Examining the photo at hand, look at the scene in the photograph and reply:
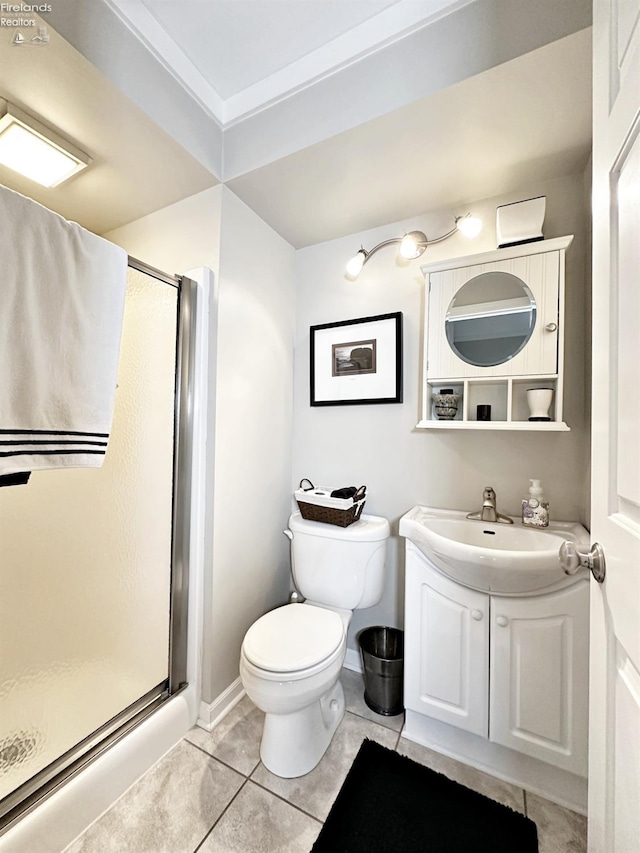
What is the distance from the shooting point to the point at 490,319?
1.42m

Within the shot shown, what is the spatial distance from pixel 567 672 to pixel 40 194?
267 centimetres

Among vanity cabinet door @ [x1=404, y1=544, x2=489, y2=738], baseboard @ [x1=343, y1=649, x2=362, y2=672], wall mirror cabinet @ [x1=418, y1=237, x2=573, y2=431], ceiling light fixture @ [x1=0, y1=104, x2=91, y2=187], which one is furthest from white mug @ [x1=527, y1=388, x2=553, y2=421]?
ceiling light fixture @ [x1=0, y1=104, x2=91, y2=187]

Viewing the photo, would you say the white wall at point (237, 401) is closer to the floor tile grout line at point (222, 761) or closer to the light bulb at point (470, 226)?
the floor tile grout line at point (222, 761)

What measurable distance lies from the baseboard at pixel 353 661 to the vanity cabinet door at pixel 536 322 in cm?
138

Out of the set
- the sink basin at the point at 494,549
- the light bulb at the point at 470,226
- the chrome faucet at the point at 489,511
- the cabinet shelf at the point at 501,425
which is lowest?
the sink basin at the point at 494,549

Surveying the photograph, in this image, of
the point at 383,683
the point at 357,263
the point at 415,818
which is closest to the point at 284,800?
the point at 415,818

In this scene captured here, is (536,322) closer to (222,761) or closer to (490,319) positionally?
(490,319)

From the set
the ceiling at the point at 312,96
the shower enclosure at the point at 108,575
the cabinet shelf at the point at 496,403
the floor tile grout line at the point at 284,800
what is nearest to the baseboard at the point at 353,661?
the floor tile grout line at the point at 284,800

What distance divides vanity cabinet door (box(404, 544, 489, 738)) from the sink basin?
7 centimetres

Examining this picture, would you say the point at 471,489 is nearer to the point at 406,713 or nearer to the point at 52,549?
the point at 406,713

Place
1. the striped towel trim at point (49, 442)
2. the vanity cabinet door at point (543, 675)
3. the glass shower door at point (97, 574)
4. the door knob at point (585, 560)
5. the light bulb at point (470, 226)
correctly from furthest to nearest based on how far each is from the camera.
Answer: the light bulb at point (470, 226)
the vanity cabinet door at point (543, 675)
the glass shower door at point (97, 574)
the striped towel trim at point (49, 442)
the door knob at point (585, 560)

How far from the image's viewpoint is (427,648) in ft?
4.25

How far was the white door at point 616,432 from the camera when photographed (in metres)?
0.49

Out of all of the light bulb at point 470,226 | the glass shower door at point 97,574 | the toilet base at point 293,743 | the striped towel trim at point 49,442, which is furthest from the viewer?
the light bulb at point 470,226
